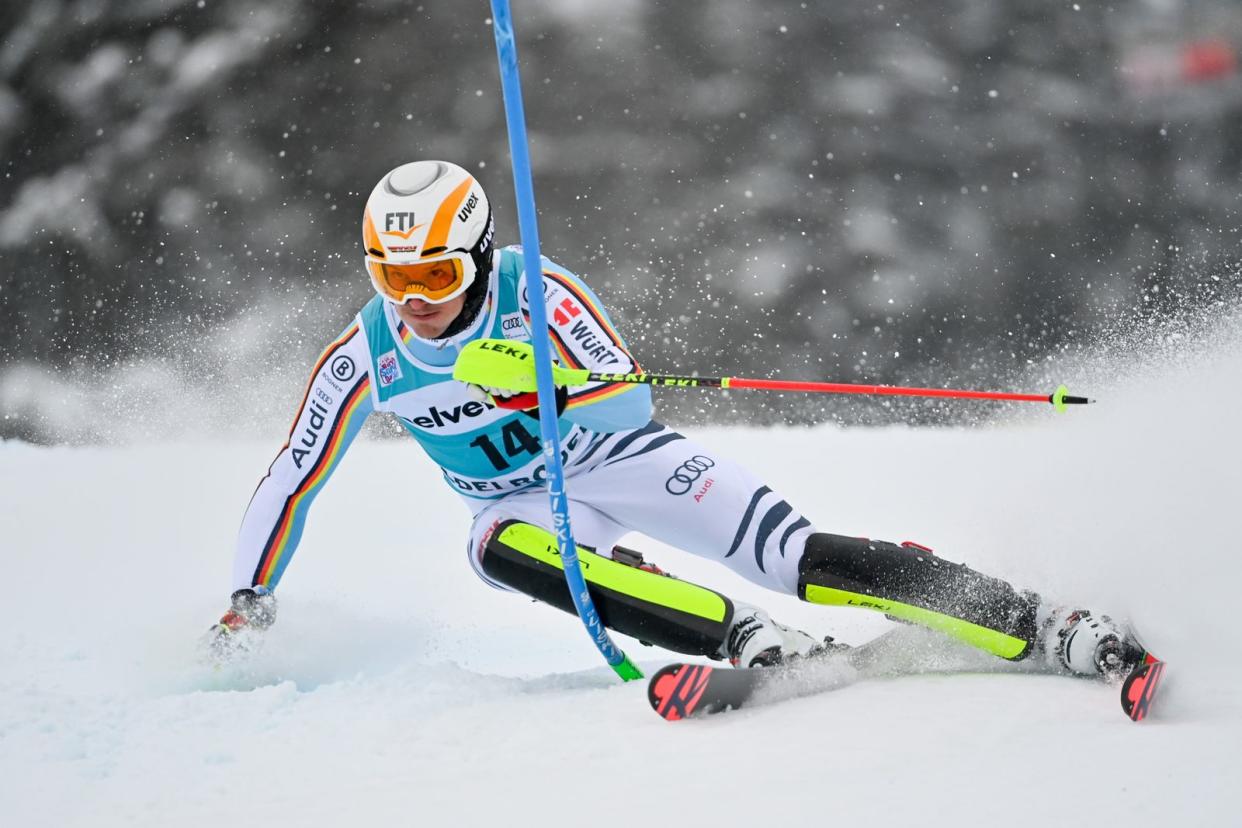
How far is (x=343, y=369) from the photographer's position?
297 cm

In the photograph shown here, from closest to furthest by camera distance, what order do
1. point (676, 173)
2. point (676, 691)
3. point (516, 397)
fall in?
point (676, 691), point (516, 397), point (676, 173)

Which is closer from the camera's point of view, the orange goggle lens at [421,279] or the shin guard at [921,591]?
the shin guard at [921,591]

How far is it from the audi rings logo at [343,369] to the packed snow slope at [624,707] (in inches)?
29.0

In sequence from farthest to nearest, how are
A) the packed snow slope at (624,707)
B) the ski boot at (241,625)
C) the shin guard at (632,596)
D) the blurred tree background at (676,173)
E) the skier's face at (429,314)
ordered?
the blurred tree background at (676,173), the ski boot at (241,625), the skier's face at (429,314), the shin guard at (632,596), the packed snow slope at (624,707)

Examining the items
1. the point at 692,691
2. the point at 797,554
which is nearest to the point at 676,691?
the point at 692,691

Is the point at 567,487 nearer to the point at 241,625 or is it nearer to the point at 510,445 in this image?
the point at 510,445

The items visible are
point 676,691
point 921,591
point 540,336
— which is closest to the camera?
point 676,691

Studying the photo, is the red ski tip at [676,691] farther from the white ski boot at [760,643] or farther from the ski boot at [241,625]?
the ski boot at [241,625]

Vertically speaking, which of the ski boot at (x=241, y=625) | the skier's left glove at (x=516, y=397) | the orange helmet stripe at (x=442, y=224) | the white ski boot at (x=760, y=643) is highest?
the orange helmet stripe at (x=442, y=224)

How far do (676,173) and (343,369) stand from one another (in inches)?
182

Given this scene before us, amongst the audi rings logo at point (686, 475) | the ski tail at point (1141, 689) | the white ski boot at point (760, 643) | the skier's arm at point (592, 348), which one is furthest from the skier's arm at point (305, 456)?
the ski tail at point (1141, 689)

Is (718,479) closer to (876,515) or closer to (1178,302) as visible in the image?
(876,515)

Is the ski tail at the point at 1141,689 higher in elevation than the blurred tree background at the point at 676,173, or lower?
lower

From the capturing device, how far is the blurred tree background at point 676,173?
7.03 meters
